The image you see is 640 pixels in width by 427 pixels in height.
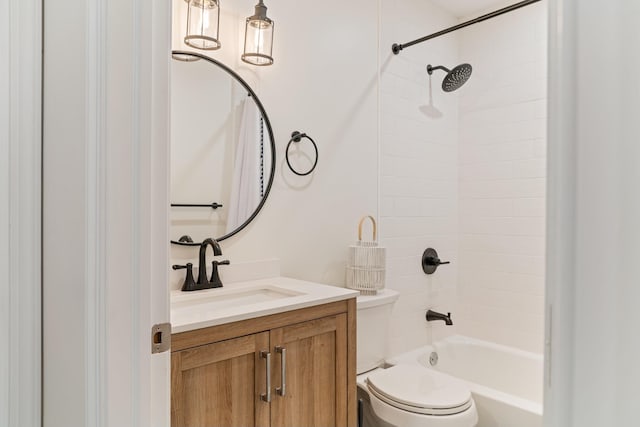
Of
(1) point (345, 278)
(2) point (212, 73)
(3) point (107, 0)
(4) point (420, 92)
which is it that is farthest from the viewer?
(4) point (420, 92)

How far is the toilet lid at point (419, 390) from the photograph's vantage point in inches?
65.8

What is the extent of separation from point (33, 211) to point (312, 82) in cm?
150

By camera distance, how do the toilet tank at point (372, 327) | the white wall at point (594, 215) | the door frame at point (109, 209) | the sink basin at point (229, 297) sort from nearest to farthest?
1. the white wall at point (594, 215)
2. the door frame at point (109, 209)
3. the sink basin at point (229, 297)
4. the toilet tank at point (372, 327)

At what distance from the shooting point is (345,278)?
2.23 metres

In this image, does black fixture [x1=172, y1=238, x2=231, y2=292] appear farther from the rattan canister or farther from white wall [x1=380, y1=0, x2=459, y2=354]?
white wall [x1=380, y1=0, x2=459, y2=354]

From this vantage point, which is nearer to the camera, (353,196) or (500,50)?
(353,196)

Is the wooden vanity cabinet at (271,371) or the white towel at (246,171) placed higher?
the white towel at (246,171)

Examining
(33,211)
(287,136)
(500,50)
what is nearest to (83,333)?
(33,211)

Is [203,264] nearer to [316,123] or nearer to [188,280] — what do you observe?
[188,280]

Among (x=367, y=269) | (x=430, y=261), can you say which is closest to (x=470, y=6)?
(x=430, y=261)

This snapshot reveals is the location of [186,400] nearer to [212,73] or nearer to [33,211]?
[33,211]

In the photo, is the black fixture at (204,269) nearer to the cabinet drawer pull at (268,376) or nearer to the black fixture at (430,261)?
the cabinet drawer pull at (268,376)

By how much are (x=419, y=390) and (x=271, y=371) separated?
79cm

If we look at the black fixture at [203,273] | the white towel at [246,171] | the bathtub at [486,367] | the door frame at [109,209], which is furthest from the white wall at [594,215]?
the bathtub at [486,367]
